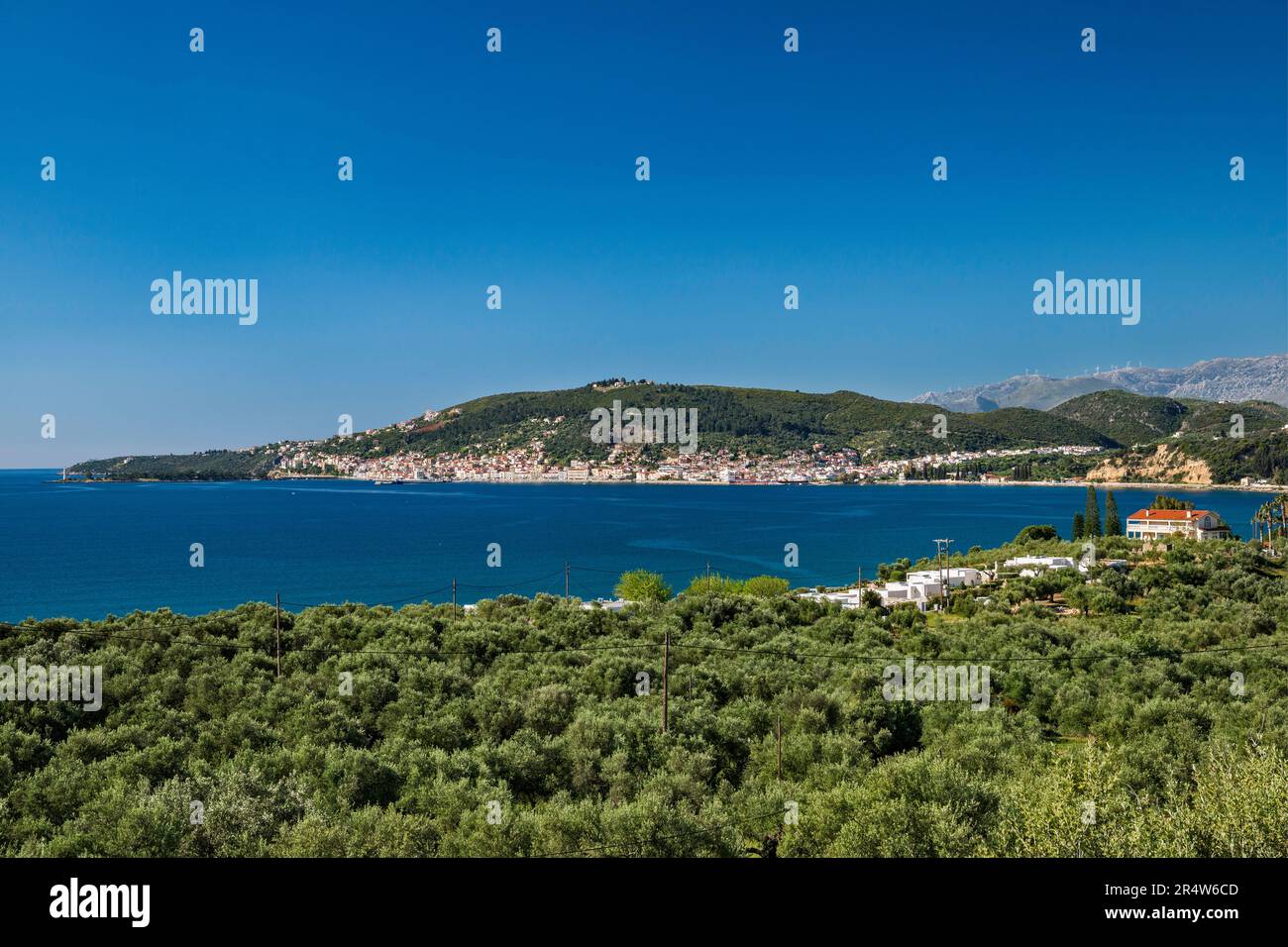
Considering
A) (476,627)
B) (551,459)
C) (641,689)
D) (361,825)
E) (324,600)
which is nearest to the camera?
(361,825)

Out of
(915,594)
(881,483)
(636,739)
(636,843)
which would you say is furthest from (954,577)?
(881,483)

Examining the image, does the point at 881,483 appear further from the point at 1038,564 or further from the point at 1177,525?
the point at 1038,564

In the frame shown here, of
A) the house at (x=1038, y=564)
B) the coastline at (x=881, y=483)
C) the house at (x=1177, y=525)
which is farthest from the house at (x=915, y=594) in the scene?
the coastline at (x=881, y=483)

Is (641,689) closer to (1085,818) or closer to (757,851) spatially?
(757,851)

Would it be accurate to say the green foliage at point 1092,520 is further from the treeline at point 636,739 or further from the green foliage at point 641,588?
the green foliage at point 641,588
